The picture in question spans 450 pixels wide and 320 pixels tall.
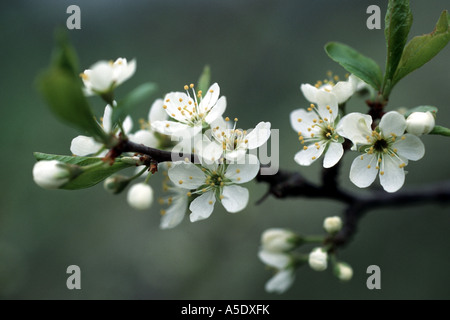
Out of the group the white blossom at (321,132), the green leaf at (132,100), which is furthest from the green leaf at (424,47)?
the green leaf at (132,100)

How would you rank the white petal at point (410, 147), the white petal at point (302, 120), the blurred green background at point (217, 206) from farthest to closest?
1. the blurred green background at point (217, 206)
2. the white petal at point (302, 120)
3. the white petal at point (410, 147)

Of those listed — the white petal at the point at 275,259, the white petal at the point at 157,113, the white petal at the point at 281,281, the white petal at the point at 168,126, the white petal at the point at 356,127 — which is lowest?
the white petal at the point at 281,281

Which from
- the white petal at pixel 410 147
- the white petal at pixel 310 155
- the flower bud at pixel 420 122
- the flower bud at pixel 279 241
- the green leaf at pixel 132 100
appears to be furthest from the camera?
the flower bud at pixel 279 241

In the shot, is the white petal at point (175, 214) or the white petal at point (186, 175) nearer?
the white petal at point (186, 175)

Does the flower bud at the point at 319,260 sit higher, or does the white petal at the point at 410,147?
the white petal at the point at 410,147

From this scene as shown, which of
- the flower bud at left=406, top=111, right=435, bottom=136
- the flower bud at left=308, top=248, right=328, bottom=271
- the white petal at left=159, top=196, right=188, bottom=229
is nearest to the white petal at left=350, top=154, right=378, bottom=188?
the flower bud at left=406, top=111, right=435, bottom=136

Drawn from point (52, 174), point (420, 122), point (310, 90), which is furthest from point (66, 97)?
point (420, 122)

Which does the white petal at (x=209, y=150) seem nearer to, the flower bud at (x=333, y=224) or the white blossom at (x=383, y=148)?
the white blossom at (x=383, y=148)

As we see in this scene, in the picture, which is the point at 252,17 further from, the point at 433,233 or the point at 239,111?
the point at 433,233

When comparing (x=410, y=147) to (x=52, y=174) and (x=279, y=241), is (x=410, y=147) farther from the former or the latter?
(x=52, y=174)
